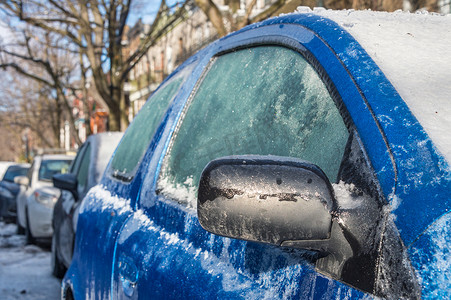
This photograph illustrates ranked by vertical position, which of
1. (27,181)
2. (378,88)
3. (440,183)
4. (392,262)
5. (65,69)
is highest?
(65,69)

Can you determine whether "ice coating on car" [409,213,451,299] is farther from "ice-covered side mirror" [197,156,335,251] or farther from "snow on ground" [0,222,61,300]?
"snow on ground" [0,222,61,300]

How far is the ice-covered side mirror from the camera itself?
3.38 ft

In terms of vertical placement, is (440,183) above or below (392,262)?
above

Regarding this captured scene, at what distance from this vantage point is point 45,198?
9.76m

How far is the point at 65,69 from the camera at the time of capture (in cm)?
3341

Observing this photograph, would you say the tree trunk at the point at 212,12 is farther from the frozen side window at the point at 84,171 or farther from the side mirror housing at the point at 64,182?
the side mirror housing at the point at 64,182

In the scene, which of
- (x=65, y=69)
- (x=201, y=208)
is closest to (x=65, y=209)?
(x=201, y=208)

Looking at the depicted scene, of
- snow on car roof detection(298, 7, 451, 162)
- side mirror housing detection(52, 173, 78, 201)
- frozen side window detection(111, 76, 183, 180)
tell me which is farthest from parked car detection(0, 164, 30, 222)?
snow on car roof detection(298, 7, 451, 162)

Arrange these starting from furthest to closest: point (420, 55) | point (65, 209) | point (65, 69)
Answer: point (65, 69) < point (65, 209) < point (420, 55)

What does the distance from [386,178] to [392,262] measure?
0.50 ft

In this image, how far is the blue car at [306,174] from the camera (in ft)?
3.30

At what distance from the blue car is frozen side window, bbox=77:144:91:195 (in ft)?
10.8

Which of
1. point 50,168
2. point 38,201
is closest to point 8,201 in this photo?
point 50,168

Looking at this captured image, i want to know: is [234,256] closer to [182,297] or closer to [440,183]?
[182,297]
